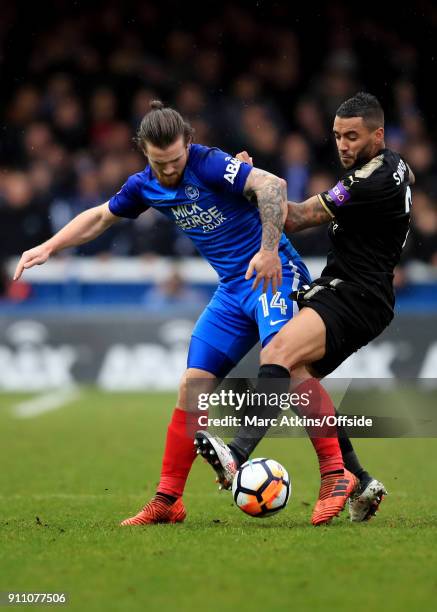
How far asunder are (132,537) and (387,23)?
52.0 ft

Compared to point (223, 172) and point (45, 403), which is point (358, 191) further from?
point (45, 403)

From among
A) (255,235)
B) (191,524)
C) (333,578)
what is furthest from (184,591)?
(255,235)

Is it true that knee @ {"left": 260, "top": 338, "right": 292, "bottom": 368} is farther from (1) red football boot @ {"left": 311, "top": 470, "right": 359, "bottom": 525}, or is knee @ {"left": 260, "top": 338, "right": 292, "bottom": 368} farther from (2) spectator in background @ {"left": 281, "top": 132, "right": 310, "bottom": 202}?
(2) spectator in background @ {"left": 281, "top": 132, "right": 310, "bottom": 202}

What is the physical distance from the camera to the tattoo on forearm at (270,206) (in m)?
5.79

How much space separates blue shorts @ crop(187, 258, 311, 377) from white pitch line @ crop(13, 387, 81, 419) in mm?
6649

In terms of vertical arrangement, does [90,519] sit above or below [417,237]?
below

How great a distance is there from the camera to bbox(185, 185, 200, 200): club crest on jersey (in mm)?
6059

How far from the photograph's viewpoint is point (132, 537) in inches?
215

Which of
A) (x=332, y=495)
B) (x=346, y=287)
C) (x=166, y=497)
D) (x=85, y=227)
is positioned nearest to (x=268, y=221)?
(x=346, y=287)

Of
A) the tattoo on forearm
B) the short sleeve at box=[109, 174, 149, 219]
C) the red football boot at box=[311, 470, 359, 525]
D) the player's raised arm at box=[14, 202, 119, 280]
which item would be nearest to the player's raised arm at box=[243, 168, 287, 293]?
the tattoo on forearm

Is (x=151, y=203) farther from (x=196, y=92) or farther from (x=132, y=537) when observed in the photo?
(x=196, y=92)

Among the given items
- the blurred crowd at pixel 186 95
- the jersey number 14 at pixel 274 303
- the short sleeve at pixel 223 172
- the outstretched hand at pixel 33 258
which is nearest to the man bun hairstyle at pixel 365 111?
the short sleeve at pixel 223 172

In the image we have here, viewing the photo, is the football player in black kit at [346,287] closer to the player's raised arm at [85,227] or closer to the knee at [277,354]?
the knee at [277,354]

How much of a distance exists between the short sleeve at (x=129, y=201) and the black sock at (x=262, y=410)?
1.19m
